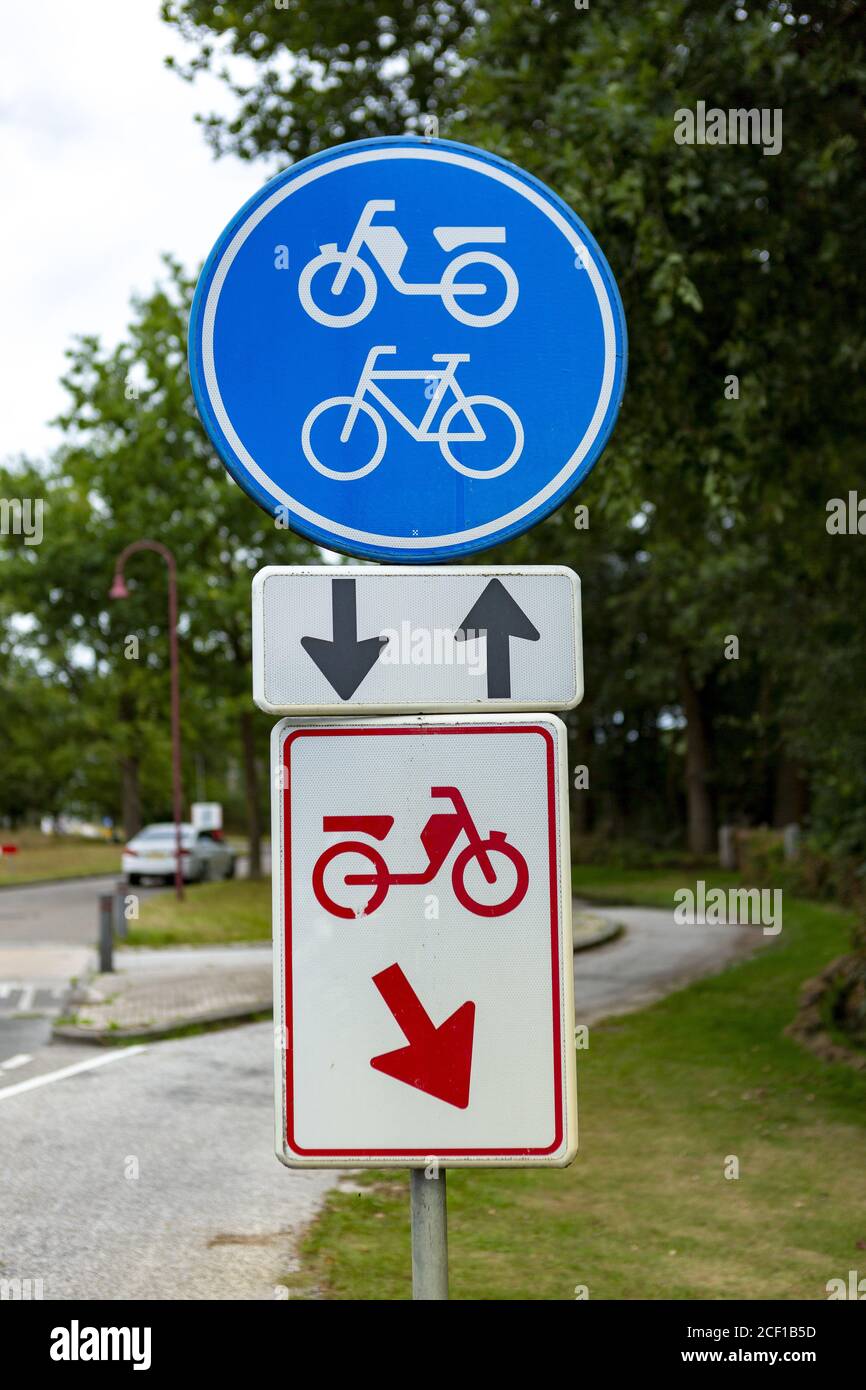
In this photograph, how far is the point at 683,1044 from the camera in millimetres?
11047

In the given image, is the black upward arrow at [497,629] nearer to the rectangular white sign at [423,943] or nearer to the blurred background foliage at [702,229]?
the rectangular white sign at [423,943]

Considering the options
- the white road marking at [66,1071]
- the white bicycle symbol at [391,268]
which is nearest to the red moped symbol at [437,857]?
the white bicycle symbol at [391,268]

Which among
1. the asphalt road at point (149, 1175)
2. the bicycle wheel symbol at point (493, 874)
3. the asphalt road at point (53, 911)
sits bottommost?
the asphalt road at point (53, 911)

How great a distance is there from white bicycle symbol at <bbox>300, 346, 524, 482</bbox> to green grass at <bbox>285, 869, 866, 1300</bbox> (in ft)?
12.7

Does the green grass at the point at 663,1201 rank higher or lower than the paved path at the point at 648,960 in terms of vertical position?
higher

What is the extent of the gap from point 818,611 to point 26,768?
5185 cm

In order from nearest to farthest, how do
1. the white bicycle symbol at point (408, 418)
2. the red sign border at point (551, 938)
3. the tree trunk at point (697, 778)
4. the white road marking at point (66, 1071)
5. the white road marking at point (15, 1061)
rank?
1. the red sign border at point (551, 938)
2. the white bicycle symbol at point (408, 418)
3. the white road marking at point (66, 1071)
4. the white road marking at point (15, 1061)
5. the tree trunk at point (697, 778)

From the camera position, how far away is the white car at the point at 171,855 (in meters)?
33.2

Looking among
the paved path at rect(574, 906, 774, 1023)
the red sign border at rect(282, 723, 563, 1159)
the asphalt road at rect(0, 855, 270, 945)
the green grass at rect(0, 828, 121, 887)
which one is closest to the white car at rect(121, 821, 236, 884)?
the asphalt road at rect(0, 855, 270, 945)

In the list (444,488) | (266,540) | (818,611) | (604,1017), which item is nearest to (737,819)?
(266,540)

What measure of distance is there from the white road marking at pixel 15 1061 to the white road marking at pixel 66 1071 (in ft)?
1.29

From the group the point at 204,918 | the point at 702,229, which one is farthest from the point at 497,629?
the point at 204,918
